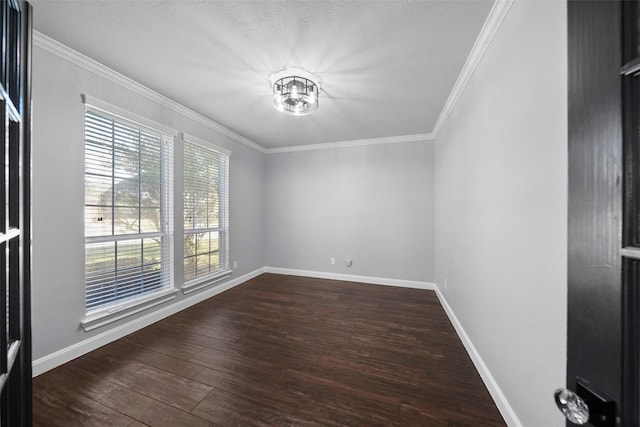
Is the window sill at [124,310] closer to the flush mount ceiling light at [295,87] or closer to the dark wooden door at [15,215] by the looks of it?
the dark wooden door at [15,215]

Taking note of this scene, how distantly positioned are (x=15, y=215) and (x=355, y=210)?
3825mm

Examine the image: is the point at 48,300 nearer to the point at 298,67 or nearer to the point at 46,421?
the point at 46,421

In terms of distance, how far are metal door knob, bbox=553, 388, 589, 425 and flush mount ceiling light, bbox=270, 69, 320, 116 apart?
93.9 inches

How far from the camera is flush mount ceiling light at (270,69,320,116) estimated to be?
7.09 ft

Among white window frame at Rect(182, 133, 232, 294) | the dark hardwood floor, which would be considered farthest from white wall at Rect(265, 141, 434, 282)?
the dark hardwood floor

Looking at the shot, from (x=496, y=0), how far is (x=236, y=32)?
5.56ft

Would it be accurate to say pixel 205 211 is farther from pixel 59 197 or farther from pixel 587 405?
pixel 587 405

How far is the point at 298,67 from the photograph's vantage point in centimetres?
206

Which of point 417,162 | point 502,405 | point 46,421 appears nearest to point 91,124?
point 46,421

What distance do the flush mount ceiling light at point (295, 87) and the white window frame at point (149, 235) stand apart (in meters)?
1.48

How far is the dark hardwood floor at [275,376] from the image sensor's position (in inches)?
57.0

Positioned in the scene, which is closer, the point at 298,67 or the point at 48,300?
the point at 48,300

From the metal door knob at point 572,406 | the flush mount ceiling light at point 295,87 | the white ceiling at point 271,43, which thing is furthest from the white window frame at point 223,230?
the metal door knob at point 572,406

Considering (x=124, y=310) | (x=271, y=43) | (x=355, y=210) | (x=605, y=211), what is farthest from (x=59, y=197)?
(x=355, y=210)
